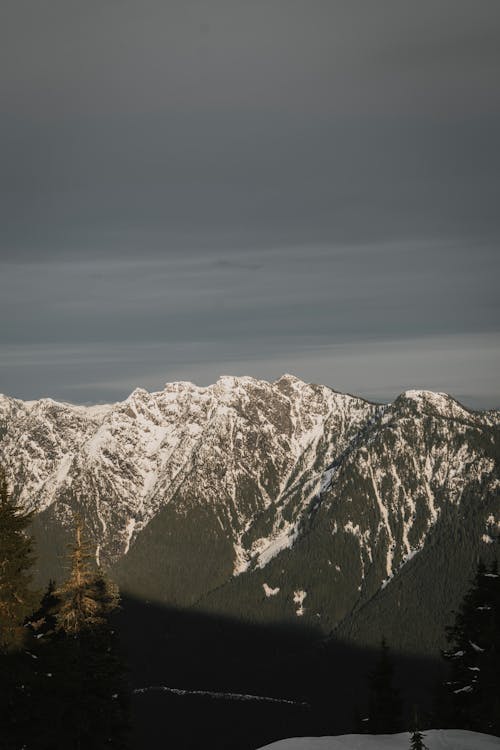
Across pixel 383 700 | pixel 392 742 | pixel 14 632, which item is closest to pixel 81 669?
pixel 14 632

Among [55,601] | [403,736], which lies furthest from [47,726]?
[403,736]

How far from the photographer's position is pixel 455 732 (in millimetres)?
44500

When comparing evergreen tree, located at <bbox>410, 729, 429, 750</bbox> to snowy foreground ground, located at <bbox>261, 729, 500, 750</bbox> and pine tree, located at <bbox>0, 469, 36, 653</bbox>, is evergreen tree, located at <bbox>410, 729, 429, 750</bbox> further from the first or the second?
pine tree, located at <bbox>0, 469, 36, 653</bbox>

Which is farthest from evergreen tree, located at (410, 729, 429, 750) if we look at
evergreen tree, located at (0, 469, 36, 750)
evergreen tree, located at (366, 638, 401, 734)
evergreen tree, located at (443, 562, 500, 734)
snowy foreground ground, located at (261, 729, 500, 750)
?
evergreen tree, located at (366, 638, 401, 734)

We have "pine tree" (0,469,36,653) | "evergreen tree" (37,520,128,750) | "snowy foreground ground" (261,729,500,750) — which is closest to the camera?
"snowy foreground ground" (261,729,500,750)

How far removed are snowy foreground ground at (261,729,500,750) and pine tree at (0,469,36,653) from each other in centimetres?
1347

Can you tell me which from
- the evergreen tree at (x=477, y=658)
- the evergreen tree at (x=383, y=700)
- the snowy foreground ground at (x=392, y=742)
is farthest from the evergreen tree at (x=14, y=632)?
the evergreen tree at (x=383, y=700)

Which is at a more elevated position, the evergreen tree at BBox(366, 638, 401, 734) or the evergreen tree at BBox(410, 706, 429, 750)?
the evergreen tree at BBox(410, 706, 429, 750)

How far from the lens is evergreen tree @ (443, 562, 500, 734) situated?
60094 mm

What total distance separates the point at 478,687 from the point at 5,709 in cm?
2961

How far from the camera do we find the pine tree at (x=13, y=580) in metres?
48.7

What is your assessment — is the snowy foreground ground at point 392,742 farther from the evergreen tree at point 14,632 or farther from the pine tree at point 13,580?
the pine tree at point 13,580

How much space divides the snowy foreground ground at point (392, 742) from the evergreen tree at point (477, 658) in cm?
1415

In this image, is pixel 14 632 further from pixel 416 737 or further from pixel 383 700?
pixel 383 700
